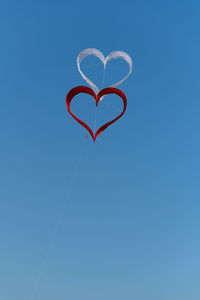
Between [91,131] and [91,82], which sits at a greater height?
[91,82]

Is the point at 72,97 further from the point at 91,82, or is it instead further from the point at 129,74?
the point at 129,74

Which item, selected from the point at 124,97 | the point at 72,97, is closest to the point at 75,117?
the point at 72,97

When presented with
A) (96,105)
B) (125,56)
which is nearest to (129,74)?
(125,56)

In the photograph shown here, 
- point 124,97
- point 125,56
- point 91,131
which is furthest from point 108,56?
point 91,131

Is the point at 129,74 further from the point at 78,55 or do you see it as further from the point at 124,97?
the point at 78,55

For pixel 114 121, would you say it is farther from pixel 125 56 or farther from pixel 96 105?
pixel 125 56

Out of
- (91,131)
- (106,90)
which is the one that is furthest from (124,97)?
(91,131)

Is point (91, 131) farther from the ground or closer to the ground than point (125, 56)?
closer to the ground
